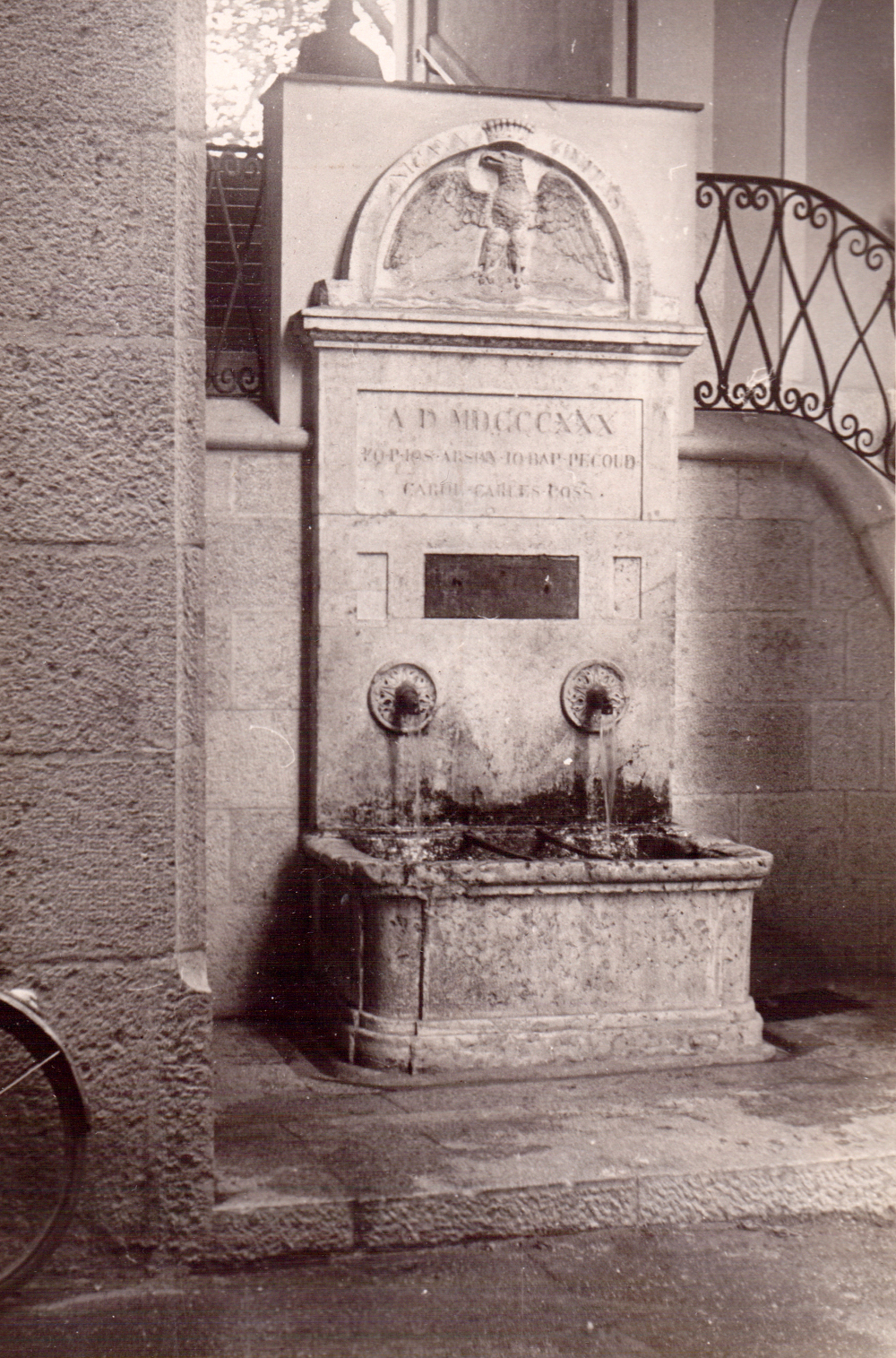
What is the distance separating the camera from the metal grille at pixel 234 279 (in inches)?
254

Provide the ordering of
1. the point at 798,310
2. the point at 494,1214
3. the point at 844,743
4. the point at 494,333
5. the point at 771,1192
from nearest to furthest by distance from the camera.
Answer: the point at 494,1214
the point at 771,1192
the point at 494,333
the point at 844,743
the point at 798,310

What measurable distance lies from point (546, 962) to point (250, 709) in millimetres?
1751

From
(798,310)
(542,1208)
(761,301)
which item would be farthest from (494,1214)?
(761,301)

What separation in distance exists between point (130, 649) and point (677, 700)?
3.54 metres

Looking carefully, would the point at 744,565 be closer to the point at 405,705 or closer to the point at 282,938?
the point at 405,705

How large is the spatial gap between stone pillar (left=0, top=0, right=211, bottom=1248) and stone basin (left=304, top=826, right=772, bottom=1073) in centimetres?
150

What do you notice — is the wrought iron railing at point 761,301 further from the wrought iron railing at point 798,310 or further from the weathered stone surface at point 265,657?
the weathered stone surface at point 265,657

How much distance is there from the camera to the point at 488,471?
630cm

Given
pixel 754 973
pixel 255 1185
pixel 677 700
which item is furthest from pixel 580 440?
pixel 255 1185

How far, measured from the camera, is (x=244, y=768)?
245 inches

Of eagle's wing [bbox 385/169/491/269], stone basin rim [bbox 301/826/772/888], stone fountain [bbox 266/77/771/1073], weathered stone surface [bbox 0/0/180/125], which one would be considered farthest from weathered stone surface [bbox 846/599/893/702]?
weathered stone surface [bbox 0/0/180/125]

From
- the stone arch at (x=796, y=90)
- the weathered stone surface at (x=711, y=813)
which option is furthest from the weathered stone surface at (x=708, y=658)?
the stone arch at (x=796, y=90)

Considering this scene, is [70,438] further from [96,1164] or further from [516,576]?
[516,576]

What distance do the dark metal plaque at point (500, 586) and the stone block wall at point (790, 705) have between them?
0.65 meters
